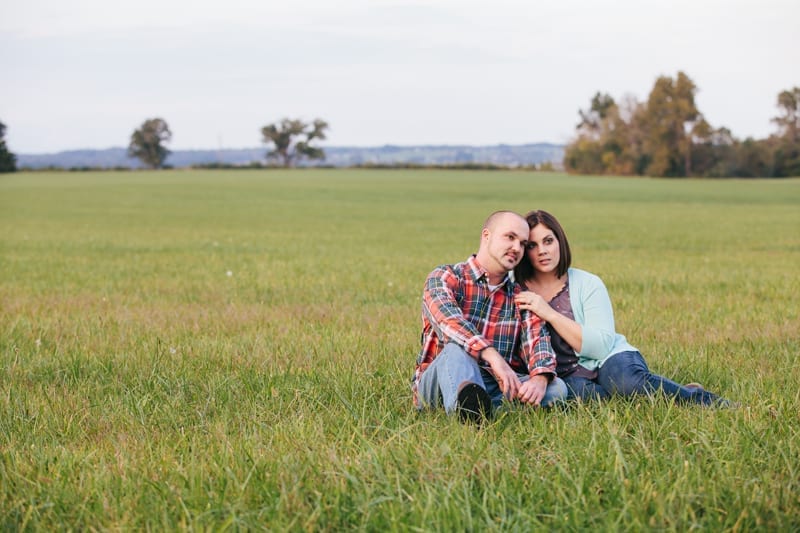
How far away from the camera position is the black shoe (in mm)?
4234

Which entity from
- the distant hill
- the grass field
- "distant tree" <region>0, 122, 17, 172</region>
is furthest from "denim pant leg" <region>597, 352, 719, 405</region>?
the distant hill

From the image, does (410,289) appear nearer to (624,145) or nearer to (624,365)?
(624,365)

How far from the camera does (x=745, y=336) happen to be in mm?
6988

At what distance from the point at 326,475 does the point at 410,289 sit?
7.14 m

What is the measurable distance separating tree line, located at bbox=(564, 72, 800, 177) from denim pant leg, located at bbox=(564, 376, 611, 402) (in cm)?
8701

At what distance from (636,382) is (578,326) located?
0.43 metres

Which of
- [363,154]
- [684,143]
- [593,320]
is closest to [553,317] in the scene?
[593,320]

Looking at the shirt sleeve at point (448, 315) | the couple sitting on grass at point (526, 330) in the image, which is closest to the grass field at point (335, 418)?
the couple sitting on grass at point (526, 330)

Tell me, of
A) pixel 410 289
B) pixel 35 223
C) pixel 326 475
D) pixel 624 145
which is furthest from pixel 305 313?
pixel 624 145

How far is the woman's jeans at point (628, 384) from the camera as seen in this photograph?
4.64m

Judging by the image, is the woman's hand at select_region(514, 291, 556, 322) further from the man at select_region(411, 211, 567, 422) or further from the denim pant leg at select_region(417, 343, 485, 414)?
the denim pant leg at select_region(417, 343, 485, 414)

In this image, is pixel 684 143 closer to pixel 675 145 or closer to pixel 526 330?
pixel 675 145

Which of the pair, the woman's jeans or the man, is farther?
the woman's jeans

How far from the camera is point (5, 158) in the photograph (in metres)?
94.2
